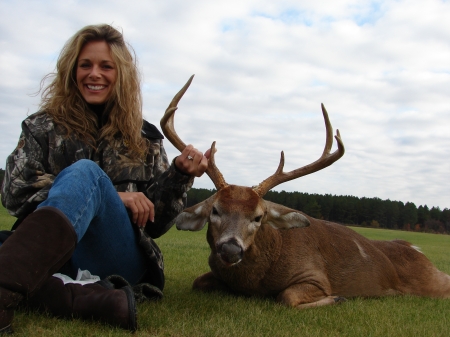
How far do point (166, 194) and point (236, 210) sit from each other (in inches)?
31.3

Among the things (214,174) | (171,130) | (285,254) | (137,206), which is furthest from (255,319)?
(171,130)

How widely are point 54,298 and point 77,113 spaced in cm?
180

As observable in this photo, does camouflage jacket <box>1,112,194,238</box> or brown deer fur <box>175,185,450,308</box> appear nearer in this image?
camouflage jacket <box>1,112,194,238</box>

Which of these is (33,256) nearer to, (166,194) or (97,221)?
(97,221)

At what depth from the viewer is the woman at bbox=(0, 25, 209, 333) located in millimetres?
2922

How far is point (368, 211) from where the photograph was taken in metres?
71.0

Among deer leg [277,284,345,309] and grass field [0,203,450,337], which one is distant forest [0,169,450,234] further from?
grass field [0,203,450,337]

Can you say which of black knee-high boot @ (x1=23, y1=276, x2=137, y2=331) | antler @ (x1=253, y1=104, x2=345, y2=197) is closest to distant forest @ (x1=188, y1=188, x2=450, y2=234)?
antler @ (x1=253, y1=104, x2=345, y2=197)

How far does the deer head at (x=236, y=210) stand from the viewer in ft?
15.0

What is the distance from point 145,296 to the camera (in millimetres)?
4164

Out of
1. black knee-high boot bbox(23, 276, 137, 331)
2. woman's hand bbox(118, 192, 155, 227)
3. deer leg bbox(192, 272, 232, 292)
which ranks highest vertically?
woman's hand bbox(118, 192, 155, 227)

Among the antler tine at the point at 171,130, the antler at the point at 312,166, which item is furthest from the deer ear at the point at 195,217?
the antler tine at the point at 171,130

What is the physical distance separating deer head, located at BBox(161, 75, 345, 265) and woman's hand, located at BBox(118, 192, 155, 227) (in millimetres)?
802

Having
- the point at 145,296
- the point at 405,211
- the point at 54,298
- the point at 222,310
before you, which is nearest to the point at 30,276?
the point at 54,298
